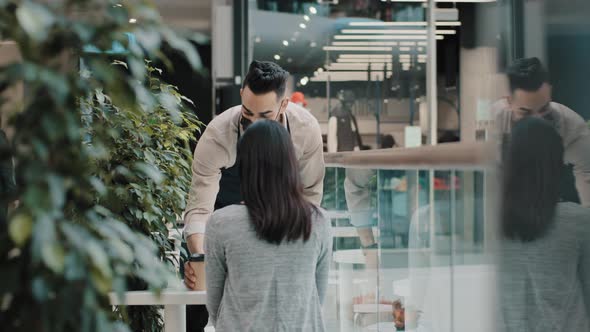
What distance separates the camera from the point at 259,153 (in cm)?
242

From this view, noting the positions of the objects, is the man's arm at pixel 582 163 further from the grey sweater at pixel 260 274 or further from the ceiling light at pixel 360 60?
the ceiling light at pixel 360 60

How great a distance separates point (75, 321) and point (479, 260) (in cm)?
92

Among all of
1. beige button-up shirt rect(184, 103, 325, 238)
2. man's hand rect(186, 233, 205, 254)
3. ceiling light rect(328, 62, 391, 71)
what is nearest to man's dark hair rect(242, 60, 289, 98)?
beige button-up shirt rect(184, 103, 325, 238)

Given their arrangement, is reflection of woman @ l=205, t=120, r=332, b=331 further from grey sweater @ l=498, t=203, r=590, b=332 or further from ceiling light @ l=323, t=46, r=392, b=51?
ceiling light @ l=323, t=46, r=392, b=51

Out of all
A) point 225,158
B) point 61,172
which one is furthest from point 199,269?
point 61,172

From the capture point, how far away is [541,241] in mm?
1617

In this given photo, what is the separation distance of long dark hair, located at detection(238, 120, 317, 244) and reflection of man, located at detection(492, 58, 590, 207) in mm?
834

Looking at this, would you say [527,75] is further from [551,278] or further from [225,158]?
[225,158]

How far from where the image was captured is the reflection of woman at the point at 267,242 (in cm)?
239

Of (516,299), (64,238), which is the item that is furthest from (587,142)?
(64,238)

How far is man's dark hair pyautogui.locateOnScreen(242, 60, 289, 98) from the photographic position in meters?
3.21

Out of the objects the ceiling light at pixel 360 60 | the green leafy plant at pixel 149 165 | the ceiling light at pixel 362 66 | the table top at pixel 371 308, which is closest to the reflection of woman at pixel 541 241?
the table top at pixel 371 308

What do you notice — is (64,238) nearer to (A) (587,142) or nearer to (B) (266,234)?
(A) (587,142)

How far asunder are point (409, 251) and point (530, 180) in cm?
A: 114
